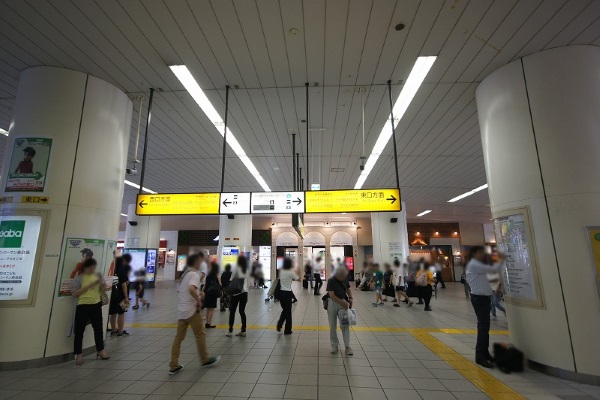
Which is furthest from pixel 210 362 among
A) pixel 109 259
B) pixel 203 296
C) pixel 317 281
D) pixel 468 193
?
pixel 468 193

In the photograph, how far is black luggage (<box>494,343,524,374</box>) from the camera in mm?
751

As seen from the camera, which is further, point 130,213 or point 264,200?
point 130,213

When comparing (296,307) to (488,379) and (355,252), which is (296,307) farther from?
(355,252)

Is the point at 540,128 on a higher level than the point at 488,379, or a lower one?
higher

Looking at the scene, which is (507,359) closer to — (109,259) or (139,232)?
(109,259)

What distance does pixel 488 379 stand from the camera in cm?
383

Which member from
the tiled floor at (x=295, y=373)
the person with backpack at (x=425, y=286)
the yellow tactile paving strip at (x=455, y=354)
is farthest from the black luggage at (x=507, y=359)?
the person with backpack at (x=425, y=286)

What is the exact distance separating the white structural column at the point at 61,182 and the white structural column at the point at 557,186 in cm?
614

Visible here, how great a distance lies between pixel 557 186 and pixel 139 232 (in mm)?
16520

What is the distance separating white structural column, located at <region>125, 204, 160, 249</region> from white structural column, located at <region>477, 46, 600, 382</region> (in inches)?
615

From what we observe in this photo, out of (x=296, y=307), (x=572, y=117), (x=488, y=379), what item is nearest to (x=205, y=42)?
(x=572, y=117)

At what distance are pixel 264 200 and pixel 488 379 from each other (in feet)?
13.1

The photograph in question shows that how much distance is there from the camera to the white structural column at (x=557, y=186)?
12.1 feet

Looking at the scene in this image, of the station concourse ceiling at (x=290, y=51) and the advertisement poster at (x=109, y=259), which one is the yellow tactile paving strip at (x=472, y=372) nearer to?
the station concourse ceiling at (x=290, y=51)
